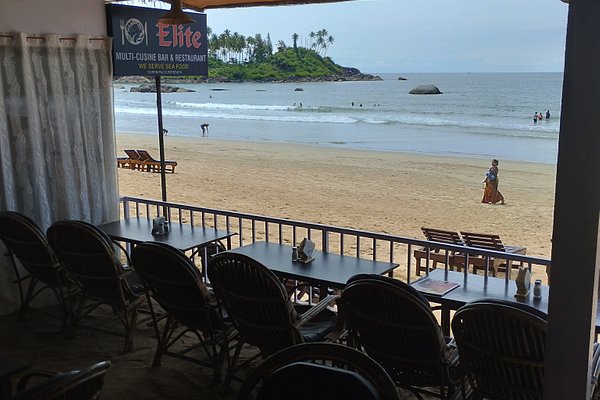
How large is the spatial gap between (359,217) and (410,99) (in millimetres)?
25900

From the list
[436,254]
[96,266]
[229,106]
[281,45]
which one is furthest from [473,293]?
[281,45]

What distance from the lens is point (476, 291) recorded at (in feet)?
10.7

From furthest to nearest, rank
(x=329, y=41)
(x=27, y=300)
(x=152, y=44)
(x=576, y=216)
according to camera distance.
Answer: (x=329, y=41)
(x=152, y=44)
(x=27, y=300)
(x=576, y=216)

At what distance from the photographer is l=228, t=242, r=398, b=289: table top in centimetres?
352

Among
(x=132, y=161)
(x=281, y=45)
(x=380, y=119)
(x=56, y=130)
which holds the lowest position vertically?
(x=132, y=161)

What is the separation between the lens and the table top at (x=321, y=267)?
3522 millimetres

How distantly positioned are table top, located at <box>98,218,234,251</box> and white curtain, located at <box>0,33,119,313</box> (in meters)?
0.42

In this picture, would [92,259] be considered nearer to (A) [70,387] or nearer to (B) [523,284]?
(A) [70,387]

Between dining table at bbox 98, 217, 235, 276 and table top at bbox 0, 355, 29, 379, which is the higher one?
table top at bbox 0, 355, 29, 379

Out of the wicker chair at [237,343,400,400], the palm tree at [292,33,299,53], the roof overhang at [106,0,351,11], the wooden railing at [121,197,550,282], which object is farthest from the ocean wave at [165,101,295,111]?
the wicker chair at [237,343,400,400]

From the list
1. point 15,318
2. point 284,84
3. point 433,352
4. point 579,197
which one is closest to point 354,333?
point 433,352

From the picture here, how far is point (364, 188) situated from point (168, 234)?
9553 mm

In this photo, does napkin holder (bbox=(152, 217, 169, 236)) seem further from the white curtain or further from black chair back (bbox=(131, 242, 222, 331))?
black chair back (bbox=(131, 242, 222, 331))

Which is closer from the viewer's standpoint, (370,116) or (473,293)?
(473,293)
